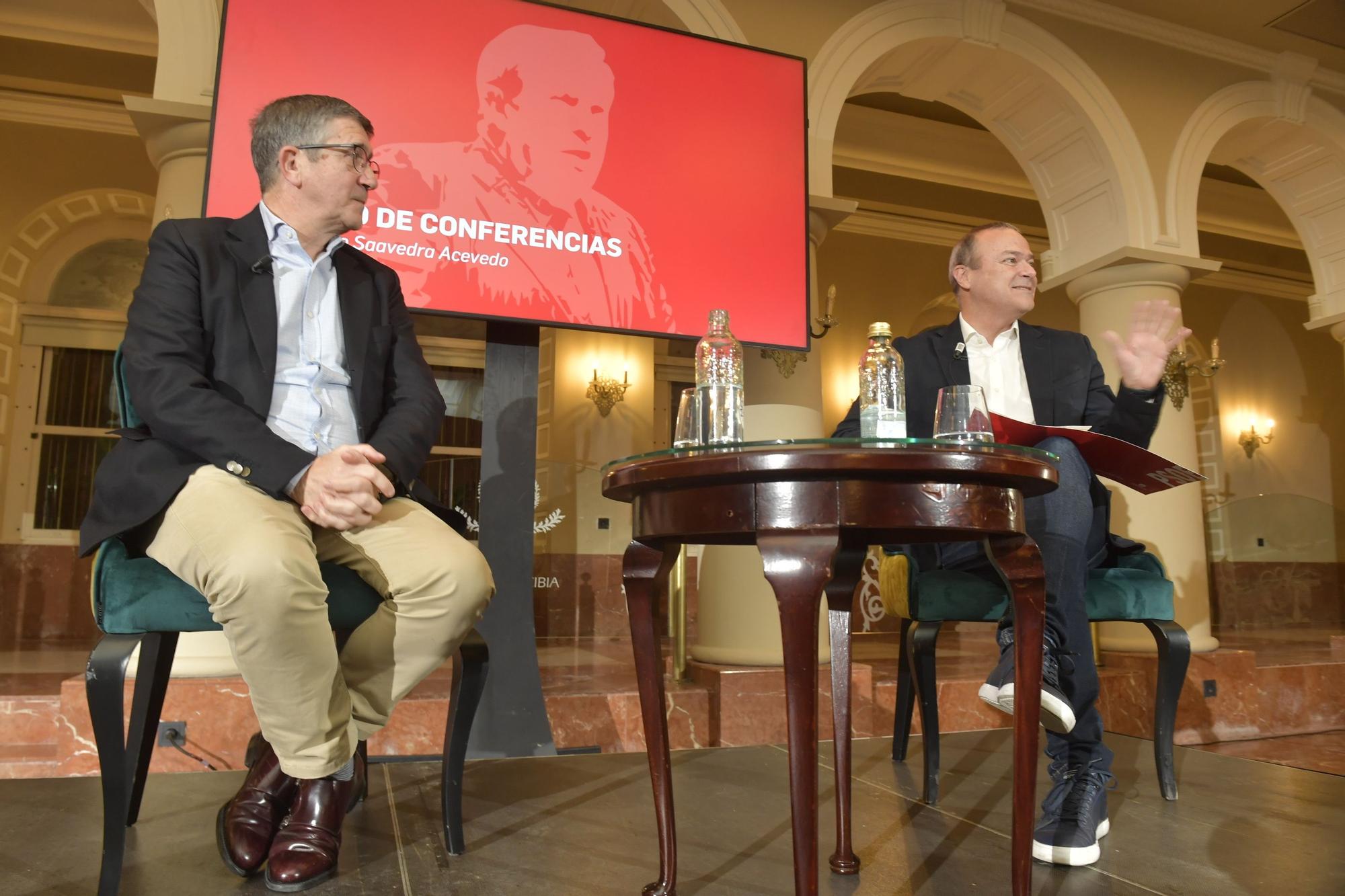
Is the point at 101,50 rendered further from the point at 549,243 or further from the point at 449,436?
the point at 549,243

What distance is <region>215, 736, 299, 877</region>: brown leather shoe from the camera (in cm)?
135

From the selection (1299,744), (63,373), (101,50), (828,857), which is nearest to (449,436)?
(63,373)

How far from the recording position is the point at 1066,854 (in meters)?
1.45

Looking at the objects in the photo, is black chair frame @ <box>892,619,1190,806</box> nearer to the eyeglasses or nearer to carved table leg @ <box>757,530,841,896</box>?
carved table leg @ <box>757,530,841,896</box>

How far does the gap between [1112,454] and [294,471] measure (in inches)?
54.3

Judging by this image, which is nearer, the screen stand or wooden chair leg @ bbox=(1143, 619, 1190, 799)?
wooden chair leg @ bbox=(1143, 619, 1190, 799)

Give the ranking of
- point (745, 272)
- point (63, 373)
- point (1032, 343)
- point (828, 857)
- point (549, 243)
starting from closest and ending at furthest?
→ point (828, 857)
point (1032, 343)
point (549, 243)
point (745, 272)
point (63, 373)

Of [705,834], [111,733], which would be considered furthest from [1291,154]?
[111,733]

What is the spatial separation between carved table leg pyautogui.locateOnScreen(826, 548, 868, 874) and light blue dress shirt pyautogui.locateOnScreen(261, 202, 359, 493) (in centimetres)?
93

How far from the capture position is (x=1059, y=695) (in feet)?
5.02

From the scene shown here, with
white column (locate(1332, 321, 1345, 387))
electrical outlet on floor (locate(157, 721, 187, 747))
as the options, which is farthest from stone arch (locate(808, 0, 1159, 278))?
electrical outlet on floor (locate(157, 721, 187, 747))

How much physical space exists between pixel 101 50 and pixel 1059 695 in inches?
260

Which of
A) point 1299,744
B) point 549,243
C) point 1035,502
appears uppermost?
point 549,243

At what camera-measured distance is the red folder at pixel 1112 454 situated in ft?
5.02
